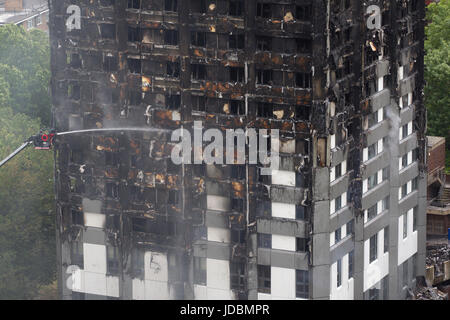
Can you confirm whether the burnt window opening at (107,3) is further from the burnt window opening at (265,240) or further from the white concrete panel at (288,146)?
the burnt window opening at (265,240)

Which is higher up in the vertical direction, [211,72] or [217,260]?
[211,72]

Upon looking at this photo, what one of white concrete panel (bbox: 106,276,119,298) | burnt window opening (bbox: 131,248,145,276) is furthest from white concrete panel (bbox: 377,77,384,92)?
white concrete panel (bbox: 106,276,119,298)

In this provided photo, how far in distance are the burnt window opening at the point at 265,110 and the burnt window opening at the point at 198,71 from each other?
6.52m

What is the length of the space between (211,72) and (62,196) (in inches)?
889

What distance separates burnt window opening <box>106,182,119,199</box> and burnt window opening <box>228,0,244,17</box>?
23.1 m

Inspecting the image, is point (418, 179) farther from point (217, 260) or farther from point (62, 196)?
point (62, 196)

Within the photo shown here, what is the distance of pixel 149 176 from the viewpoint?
180750mm

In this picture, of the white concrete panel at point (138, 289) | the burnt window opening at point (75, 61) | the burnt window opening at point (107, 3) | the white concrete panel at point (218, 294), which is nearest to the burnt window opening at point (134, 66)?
the burnt window opening at point (75, 61)

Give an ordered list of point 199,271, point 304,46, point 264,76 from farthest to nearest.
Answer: point 199,271 < point 264,76 < point 304,46

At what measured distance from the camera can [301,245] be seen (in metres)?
178

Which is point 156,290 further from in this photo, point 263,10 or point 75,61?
point 263,10

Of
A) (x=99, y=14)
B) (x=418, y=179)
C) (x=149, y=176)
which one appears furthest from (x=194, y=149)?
(x=418, y=179)

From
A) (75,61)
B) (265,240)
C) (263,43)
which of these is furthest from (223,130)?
(75,61)

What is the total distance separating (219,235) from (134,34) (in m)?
22.4
